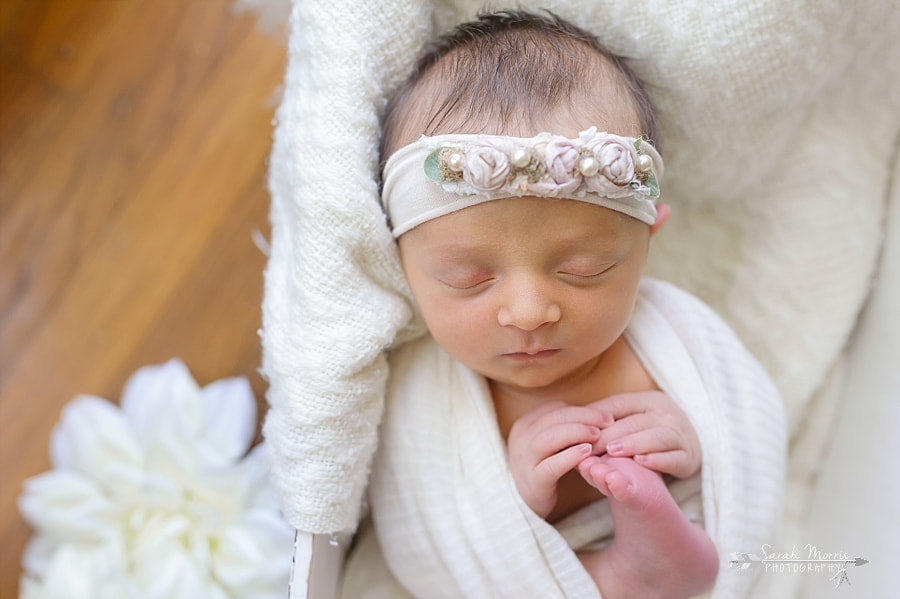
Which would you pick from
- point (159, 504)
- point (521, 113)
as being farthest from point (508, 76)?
point (159, 504)

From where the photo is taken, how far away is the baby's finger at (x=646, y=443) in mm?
986

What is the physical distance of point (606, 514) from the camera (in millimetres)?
1087

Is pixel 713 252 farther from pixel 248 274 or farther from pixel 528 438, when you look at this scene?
pixel 248 274

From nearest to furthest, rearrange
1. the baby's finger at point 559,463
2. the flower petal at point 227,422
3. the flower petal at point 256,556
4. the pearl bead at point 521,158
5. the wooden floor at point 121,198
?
the pearl bead at point 521,158 < the baby's finger at point 559,463 < the flower petal at point 256,556 < the flower petal at point 227,422 < the wooden floor at point 121,198

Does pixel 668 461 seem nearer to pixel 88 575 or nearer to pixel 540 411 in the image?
pixel 540 411

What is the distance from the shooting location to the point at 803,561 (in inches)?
43.9

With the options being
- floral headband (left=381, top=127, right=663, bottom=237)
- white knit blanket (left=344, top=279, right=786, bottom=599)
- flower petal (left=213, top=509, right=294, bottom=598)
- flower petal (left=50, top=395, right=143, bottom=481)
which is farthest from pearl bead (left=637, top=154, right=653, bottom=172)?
flower petal (left=50, top=395, right=143, bottom=481)

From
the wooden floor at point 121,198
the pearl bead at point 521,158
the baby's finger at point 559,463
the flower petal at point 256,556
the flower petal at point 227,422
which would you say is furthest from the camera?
the wooden floor at point 121,198

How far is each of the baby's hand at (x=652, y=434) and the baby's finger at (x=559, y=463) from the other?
40 millimetres

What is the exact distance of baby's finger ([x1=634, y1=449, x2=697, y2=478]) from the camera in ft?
3.23

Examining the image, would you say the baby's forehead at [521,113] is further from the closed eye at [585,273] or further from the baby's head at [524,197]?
the closed eye at [585,273]

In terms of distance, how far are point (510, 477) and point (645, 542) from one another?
19 centimetres

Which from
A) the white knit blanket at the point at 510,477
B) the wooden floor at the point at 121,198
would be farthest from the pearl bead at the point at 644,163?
the wooden floor at the point at 121,198

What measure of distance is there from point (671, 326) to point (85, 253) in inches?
43.1
